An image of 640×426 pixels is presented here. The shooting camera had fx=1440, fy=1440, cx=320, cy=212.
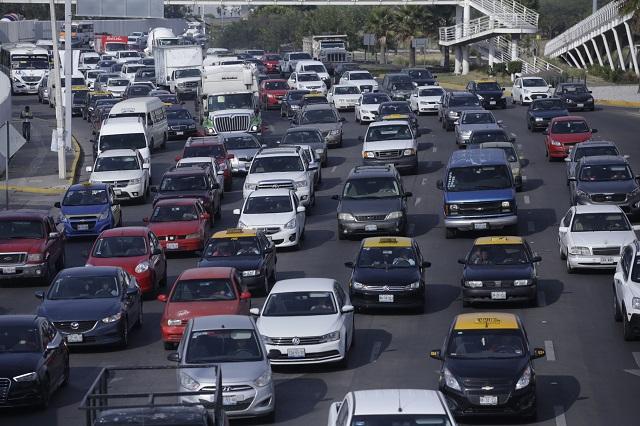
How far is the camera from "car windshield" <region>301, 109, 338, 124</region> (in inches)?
2270

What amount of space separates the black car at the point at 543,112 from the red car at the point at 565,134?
8.28 meters

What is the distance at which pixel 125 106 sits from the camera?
57562 mm

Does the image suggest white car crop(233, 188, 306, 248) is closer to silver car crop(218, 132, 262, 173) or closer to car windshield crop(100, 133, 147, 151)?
silver car crop(218, 132, 262, 173)

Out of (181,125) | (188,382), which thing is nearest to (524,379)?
(188,382)

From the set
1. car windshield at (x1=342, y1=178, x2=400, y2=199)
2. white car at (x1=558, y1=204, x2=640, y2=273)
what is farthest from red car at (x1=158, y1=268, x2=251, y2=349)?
car windshield at (x1=342, y1=178, x2=400, y2=199)

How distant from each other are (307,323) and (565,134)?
28.9m

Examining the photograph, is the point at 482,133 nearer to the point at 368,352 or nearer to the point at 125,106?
the point at 125,106

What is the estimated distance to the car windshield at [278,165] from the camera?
43.9 m

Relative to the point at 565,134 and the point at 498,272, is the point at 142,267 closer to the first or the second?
the point at 498,272

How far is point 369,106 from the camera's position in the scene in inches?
2569

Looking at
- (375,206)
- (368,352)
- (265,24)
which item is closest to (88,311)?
(368,352)

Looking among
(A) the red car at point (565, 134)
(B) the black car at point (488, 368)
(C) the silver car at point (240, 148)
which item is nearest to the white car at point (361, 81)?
(C) the silver car at point (240, 148)

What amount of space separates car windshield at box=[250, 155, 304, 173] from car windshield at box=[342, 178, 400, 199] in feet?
16.7

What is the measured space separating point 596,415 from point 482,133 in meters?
28.5
